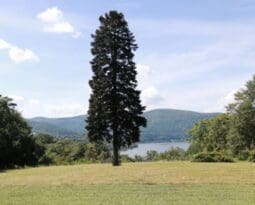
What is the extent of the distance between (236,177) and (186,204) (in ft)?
43.3

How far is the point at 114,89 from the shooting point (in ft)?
164

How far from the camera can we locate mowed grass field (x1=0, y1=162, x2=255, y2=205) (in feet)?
72.1

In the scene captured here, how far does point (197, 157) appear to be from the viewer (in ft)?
177

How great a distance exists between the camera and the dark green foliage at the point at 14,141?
5595 cm

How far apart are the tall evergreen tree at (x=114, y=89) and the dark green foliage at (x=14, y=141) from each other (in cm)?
1118

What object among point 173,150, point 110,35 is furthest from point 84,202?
point 173,150

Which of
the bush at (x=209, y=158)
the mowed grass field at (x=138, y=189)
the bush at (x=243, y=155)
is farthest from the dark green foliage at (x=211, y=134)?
the mowed grass field at (x=138, y=189)

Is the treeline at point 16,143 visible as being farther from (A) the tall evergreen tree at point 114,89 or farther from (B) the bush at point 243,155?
(B) the bush at point 243,155

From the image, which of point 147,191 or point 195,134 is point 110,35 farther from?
point 195,134

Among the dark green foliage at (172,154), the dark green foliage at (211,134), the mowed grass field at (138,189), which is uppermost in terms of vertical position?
the dark green foliage at (211,134)

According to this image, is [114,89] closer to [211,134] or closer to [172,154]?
[172,154]

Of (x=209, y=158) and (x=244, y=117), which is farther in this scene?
(x=244, y=117)

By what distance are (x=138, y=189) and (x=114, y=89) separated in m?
24.1

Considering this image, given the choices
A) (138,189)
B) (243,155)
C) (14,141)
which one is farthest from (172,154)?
(138,189)
